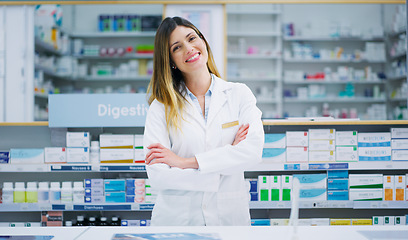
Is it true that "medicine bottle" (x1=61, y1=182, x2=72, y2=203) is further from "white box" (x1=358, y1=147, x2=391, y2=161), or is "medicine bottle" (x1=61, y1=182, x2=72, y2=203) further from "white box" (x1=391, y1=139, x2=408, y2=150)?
"white box" (x1=391, y1=139, x2=408, y2=150)

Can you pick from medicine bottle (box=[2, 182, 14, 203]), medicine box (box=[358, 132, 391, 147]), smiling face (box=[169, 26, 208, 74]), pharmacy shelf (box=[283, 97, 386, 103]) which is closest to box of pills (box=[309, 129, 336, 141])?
medicine box (box=[358, 132, 391, 147])

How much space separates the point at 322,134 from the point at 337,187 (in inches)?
18.5

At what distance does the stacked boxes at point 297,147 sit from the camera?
3479 millimetres

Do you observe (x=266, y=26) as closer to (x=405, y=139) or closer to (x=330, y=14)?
(x=330, y=14)

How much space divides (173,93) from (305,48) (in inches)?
271

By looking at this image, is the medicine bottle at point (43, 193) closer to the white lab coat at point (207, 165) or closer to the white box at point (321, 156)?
the white lab coat at point (207, 165)

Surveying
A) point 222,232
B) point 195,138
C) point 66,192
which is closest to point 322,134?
point 195,138

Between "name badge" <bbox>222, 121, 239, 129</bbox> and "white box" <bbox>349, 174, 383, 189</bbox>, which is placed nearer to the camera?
"name badge" <bbox>222, 121, 239, 129</bbox>

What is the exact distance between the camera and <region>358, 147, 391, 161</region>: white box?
3.48 m

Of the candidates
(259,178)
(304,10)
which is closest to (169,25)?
(259,178)

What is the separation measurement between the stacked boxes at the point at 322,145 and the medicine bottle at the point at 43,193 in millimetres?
2274

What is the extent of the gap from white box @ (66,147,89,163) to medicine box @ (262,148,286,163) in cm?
153

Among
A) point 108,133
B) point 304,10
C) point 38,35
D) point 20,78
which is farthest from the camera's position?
point 304,10

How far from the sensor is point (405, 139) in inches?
138
